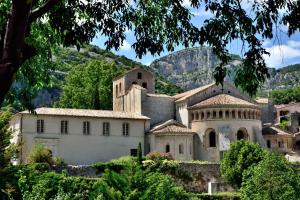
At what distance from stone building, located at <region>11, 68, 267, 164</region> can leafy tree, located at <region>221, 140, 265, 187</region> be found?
763 centimetres

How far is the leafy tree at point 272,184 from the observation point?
119ft

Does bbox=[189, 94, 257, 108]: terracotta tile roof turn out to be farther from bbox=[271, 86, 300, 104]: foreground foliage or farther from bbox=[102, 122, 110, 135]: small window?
bbox=[271, 86, 300, 104]: foreground foliage

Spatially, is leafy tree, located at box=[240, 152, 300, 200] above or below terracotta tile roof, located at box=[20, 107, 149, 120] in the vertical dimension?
below

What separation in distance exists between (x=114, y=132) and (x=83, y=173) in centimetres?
1083

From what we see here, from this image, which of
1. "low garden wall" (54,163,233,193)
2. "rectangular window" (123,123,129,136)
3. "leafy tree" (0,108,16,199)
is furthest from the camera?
"rectangular window" (123,123,129,136)

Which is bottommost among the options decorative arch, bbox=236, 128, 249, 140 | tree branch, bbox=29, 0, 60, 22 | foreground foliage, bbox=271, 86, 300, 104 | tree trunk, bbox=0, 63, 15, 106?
tree trunk, bbox=0, 63, 15, 106

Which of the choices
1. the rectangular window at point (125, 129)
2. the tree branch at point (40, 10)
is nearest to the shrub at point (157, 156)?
the rectangular window at point (125, 129)

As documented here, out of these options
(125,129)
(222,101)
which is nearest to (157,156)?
(125,129)

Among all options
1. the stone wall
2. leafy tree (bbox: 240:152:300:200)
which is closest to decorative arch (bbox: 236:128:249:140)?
the stone wall

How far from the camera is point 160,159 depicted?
49.0 meters

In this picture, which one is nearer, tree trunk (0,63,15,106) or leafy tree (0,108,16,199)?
tree trunk (0,63,15,106)

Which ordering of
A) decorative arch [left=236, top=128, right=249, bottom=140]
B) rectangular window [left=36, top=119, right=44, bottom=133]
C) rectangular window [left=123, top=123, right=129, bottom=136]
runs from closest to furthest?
rectangular window [left=36, top=119, right=44, bottom=133]
rectangular window [left=123, top=123, right=129, bottom=136]
decorative arch [left=236, top=128, right=249, bottom=140]

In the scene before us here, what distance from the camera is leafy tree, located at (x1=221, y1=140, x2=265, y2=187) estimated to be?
46250 mm

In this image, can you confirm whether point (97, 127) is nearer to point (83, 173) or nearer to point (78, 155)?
point (78, 155)
